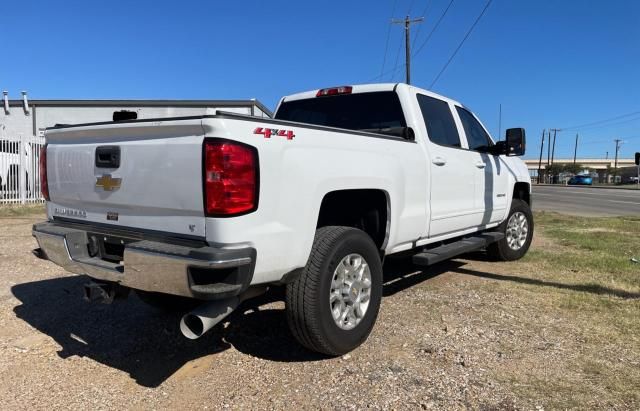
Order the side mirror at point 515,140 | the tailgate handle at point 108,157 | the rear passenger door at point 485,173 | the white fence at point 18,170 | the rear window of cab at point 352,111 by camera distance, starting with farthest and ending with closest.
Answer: the white fence at point 18,170 → the side mirror at point 515,140 → the rear passenger door at point 485,173 → the rear window of cab at point 352,111 → the tailgate handle at point 108,157

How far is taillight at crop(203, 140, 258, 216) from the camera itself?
2.87 meters

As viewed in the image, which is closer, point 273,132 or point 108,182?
point 273,132

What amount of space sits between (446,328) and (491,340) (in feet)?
1.32

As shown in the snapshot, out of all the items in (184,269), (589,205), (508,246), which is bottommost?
(589,205)

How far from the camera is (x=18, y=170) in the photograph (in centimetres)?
1543

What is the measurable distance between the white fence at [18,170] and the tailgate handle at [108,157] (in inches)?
514

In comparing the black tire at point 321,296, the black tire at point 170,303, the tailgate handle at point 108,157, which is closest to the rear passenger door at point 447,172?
the black tire at point 321,296

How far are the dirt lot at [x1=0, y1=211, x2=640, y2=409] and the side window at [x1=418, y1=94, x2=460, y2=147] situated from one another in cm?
162

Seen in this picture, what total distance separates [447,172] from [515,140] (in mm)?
1724

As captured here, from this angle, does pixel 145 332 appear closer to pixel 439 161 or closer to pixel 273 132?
pixel 273 132

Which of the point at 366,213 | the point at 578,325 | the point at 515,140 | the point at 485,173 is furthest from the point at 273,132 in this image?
the point at 515,140

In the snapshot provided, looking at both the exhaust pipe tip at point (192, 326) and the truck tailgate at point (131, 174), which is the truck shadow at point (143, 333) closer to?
the exhaust pipe tip at point (192, 326)

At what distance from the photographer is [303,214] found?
332 cm

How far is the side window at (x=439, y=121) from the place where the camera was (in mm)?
5180
